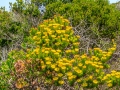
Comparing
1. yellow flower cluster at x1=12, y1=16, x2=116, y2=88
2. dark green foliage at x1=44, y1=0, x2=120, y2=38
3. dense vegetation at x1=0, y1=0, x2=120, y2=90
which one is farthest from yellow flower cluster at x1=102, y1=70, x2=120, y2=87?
dark green foliage at x1=44, y1=0, x2=120, y2=38

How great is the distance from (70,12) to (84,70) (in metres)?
10.7

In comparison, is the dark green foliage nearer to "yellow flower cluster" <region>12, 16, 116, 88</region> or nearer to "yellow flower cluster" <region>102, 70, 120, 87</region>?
"yellow flower cluster" <region>12, 16, 116, 88</region>

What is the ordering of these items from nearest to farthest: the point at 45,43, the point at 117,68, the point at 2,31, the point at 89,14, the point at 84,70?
the point at 84,70, the point at 45,43, the point at 117,68, the point at 89,14, the point at 2,31

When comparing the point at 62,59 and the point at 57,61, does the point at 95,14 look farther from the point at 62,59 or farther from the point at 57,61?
the point at 57,61

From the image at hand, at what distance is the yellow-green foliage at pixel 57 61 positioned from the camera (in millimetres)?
7332

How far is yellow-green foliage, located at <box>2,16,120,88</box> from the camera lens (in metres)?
7.33

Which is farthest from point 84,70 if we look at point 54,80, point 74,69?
point 54,80

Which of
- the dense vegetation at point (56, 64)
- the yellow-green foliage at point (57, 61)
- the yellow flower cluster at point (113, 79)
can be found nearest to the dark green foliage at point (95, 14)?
the dense vegetation at point (56, 64)

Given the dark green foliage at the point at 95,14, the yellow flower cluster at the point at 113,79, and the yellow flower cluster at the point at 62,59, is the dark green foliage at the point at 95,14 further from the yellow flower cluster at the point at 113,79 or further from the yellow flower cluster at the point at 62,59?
the yellow flower cluster at the point at 113,79

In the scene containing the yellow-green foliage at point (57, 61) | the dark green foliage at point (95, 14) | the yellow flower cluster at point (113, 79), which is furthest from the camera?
the dark green foliage at point (95, 14)

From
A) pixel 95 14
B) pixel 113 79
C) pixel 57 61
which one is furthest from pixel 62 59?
pixel 95 14

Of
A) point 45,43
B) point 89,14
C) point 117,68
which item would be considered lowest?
point 117,68

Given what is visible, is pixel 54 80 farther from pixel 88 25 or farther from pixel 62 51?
pixel 88 25

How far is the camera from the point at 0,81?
8.23 metres
